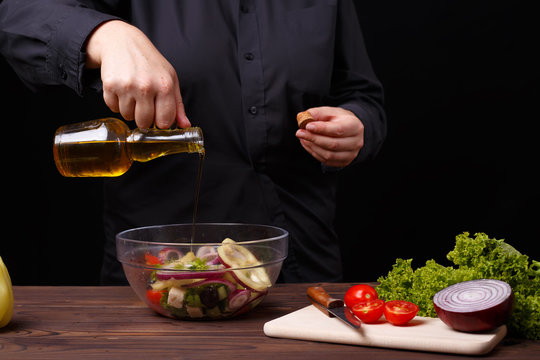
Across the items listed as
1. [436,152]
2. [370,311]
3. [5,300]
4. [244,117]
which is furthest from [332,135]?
[436,152]

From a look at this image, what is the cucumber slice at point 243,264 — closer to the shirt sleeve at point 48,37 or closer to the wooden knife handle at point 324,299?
the wooden knife handle at point 324,299

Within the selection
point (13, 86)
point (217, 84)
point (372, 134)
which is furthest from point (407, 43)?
point (13, 86)

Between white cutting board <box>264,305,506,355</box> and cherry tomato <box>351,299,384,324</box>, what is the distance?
16 mm

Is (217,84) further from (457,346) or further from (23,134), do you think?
(23,134)

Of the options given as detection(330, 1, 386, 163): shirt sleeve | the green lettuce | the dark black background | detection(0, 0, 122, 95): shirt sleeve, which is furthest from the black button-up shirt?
the dark black background

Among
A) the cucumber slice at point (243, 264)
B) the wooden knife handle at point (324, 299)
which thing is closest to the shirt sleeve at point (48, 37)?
the cucumber slice at point (243, 264)

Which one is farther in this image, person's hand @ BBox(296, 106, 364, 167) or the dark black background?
the dark black background

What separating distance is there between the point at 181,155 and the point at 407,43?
5.45 ft

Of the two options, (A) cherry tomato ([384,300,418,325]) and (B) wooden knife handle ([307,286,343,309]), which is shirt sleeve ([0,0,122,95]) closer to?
(B) wooden knife handle ([307,286,343,309])

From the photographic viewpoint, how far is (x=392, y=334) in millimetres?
A: 1154

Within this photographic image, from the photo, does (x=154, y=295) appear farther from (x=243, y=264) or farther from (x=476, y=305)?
(x=476, y=305)

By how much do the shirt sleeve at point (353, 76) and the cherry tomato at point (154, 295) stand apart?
0.90 metres

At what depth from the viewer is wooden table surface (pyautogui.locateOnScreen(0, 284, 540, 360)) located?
1.11 m

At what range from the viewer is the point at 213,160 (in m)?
1.87
